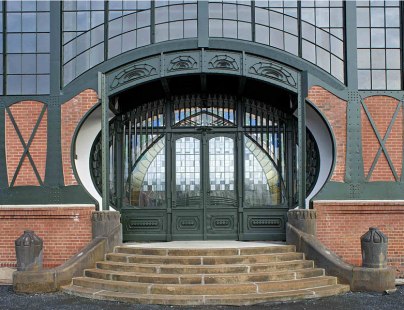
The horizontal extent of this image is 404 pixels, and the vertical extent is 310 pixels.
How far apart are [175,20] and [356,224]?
5.76 metres

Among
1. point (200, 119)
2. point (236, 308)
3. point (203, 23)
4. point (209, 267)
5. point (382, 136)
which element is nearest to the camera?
point (236, 308)

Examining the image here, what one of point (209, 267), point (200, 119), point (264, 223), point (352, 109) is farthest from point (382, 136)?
point (209, 267)

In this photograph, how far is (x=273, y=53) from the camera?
11406 mm

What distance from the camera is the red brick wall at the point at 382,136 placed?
1161cm

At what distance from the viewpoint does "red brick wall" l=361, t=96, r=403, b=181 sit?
11609 mm

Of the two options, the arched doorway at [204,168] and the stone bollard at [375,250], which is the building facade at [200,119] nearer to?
the arched doorway at [204,168]

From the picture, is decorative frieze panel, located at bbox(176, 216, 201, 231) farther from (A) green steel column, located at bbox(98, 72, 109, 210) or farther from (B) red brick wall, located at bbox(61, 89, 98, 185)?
(B) red brick wall, located at bbox(61, 89, 98, 185)

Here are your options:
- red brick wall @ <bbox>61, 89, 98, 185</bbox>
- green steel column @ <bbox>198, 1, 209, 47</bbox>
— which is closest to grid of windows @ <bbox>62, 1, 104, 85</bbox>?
red brick wall @ <bbox>61, 89, 98, 185</bbox>

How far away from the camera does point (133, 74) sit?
11500mm

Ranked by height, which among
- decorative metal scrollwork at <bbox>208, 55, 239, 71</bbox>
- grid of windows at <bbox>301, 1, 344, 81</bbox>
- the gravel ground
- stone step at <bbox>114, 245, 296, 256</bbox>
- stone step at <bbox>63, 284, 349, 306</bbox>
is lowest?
the gravel ground

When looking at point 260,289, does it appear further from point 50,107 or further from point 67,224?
point 50,107

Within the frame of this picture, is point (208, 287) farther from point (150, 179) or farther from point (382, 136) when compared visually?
point (382, 136)

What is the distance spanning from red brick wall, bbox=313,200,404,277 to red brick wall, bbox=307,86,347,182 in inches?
42.8

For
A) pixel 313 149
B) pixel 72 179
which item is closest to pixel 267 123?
pixel 313 149
